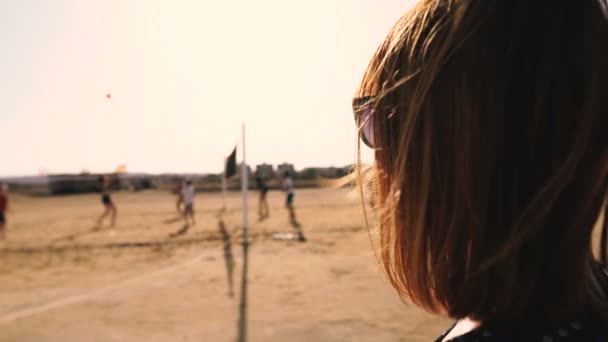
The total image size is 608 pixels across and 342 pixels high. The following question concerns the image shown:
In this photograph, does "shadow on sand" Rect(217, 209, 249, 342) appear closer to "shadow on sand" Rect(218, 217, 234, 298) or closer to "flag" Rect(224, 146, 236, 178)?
"shadow on sand" Rect(218, 217, 234, 298)

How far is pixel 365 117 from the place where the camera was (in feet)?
3.43

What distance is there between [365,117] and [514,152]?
1.21 feet

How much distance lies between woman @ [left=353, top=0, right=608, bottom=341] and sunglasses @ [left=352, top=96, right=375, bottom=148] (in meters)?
0.14

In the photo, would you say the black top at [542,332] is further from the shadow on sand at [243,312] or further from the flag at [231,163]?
the flag at [231,163]

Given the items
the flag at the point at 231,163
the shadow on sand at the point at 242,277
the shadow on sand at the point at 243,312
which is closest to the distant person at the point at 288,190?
the shadow on sand at the point at 242,277

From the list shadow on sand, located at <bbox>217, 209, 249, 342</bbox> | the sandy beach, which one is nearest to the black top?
the sandy beach

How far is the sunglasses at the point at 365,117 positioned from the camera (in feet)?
3.32

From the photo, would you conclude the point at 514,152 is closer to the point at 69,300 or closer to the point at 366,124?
the point at 366,124

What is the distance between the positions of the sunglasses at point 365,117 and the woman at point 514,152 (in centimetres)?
14

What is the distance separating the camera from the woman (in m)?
0.75

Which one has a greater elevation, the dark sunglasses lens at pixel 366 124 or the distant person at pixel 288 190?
the dark sunglasses lens at pixel 366 124

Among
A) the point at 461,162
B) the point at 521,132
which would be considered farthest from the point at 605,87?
the point at 461,162

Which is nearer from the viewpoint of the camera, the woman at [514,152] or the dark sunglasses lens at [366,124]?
the woman at [514,152]

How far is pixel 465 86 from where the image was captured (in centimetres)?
79
